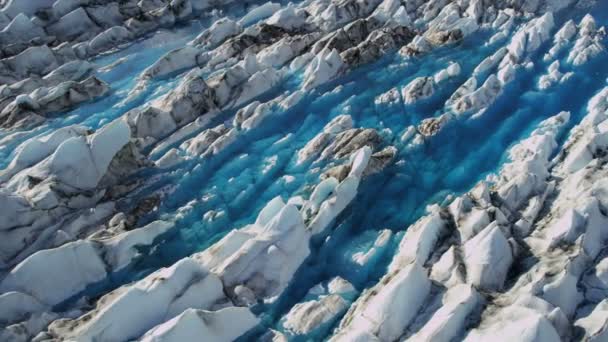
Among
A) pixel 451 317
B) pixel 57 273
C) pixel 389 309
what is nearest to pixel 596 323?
pixel 451 317

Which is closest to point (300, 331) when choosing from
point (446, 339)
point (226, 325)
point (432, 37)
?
point (226, 325)

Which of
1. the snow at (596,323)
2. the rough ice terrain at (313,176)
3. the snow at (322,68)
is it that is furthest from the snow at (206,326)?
the snow at (322,68)

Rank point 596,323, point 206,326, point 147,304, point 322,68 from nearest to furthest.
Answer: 1. point 596,323
2. point 206,326
3. point 147,304
4. point 322,68

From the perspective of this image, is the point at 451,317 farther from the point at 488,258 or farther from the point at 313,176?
the point at 313,176

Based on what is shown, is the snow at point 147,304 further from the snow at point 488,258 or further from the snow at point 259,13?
the snow at point 259,13

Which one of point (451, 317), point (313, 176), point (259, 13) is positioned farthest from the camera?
point (259, 13)

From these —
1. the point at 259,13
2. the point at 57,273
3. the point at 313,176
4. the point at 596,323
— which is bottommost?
the point at 313,176

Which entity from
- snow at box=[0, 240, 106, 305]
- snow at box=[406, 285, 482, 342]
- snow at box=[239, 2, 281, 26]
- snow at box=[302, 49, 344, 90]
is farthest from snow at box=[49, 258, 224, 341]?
snow at box=[239, 2, 281, 26]

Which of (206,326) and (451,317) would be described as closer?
(451,317)

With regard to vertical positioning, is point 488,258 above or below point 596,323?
above
